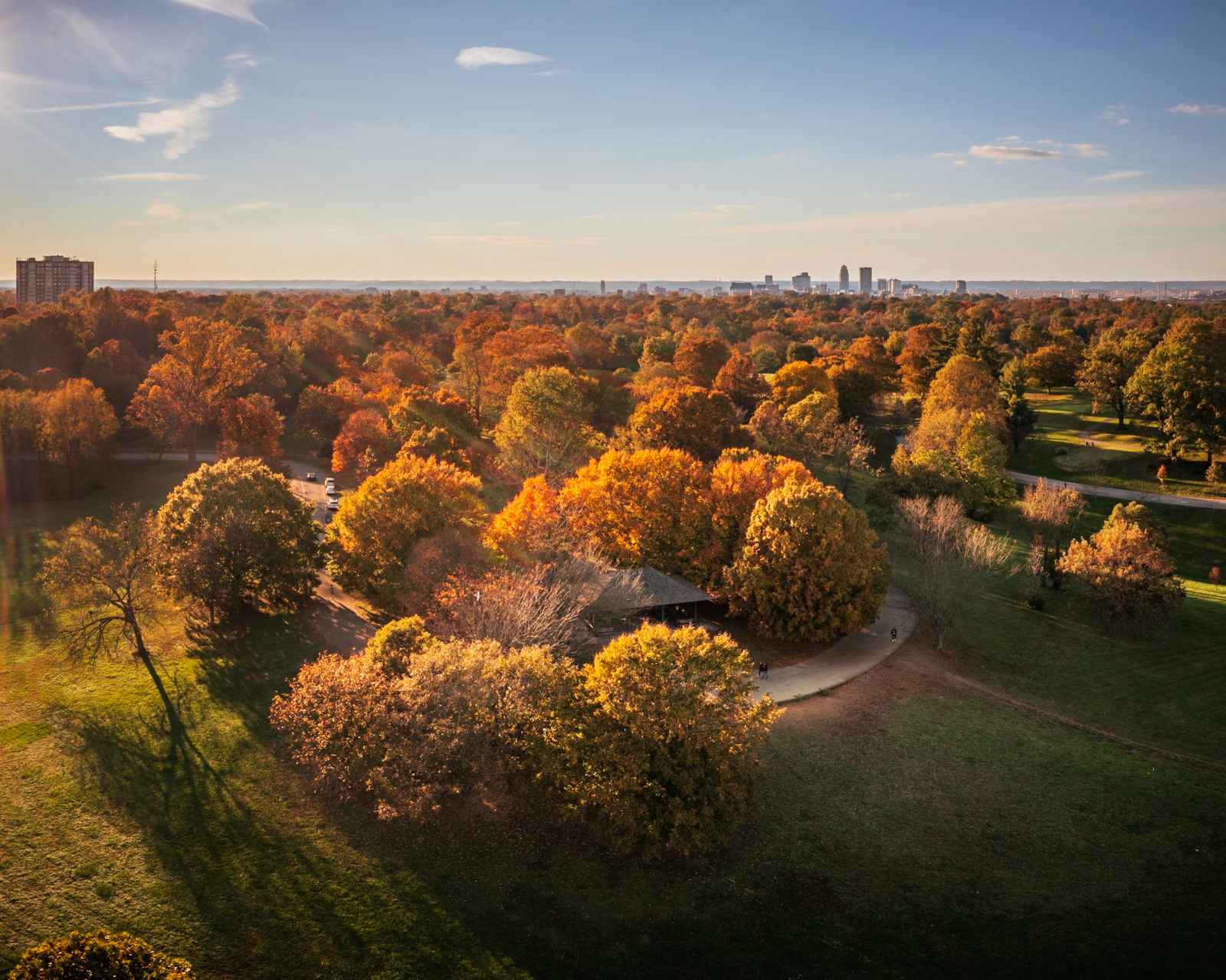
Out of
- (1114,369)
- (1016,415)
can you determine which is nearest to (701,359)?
(1016,415)

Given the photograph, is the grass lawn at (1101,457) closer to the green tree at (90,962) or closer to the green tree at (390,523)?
the green tree at (390,523)

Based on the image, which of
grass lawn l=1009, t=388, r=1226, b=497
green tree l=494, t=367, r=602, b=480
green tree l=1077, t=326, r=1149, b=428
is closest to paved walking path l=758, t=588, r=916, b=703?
green tree l=494, t=367, r=602, b=480

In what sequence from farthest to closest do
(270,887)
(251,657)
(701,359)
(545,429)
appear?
1. (701,359)
2. (545,429)
3. (251,657)
4. (270,887)

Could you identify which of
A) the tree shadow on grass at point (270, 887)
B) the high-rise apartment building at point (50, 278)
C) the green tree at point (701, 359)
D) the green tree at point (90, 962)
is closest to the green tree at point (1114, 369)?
the green tree at point (701, 359)

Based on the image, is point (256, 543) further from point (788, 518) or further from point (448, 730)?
point (788, 518)

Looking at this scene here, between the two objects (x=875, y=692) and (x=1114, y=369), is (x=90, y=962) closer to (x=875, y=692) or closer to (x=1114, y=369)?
(x=875, y=692)

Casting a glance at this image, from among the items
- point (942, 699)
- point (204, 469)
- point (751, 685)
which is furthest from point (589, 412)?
point (751, 685)
